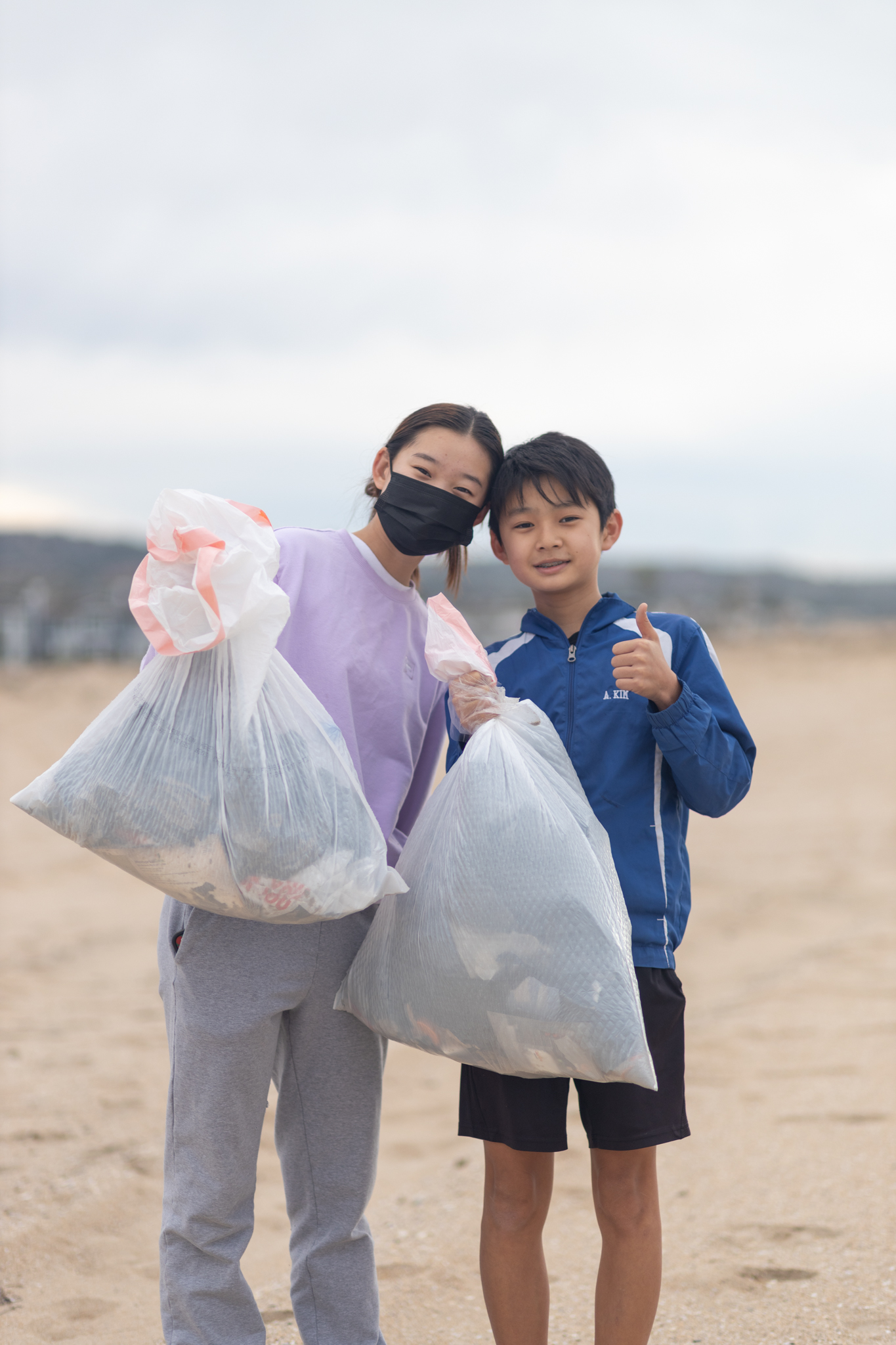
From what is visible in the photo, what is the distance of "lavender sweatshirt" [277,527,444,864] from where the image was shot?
5.91ft

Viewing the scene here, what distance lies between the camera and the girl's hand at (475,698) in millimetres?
1770

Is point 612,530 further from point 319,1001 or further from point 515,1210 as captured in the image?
point 515,1210

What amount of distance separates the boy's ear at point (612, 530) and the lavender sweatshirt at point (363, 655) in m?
0.36

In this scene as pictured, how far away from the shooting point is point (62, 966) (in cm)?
534

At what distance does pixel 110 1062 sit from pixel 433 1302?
198 cm

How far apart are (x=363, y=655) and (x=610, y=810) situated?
48 centimetres

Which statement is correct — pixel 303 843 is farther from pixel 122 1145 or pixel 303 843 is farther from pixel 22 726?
pixel 22 726

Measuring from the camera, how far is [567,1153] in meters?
3.16

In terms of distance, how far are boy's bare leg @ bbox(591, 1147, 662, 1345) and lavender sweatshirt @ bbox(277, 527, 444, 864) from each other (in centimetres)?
62

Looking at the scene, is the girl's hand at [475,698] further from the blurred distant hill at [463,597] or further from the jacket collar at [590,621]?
the blurred distant hill at [463,597]

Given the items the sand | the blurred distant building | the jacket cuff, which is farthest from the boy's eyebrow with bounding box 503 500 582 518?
the blurred distant building

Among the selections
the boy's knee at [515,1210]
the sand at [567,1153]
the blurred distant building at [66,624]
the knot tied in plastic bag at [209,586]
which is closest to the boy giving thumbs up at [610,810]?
the boy's knee at [515,1210]

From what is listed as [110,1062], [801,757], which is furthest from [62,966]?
[801,757]

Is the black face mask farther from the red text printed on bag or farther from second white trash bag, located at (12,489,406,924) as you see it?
the red text printed on bag
